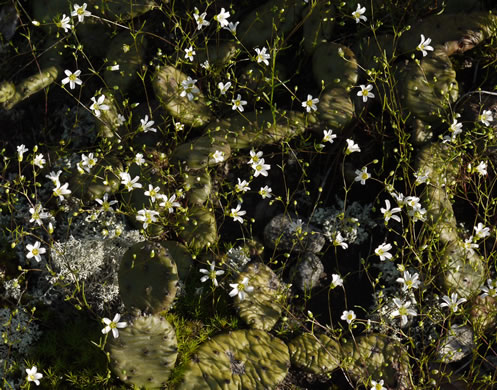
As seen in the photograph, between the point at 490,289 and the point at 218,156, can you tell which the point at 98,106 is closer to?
the point at 218,156

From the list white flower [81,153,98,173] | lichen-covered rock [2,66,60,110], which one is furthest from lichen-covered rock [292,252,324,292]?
lichen-covered rock [2,66,60,110]

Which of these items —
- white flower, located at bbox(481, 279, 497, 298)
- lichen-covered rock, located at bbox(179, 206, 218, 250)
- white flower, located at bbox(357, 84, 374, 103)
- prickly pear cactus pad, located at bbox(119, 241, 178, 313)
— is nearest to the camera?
prickly pear cactus pad, located at bbox(119, 241, 178, 313)

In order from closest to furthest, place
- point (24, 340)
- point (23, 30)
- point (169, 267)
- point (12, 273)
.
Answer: point (169, 267), point (24, 340), point (12, 273), point (23, 30)

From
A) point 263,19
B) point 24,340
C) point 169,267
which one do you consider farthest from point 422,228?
point 24,340

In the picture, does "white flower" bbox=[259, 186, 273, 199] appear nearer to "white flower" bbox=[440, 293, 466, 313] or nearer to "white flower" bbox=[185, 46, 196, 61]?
"white flower" bbox=[185, 46, 196, 61]

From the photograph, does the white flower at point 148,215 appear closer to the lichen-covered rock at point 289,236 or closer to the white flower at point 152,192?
the white flower at point 152,192

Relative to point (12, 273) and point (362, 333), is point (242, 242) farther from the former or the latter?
point (12, 273)
